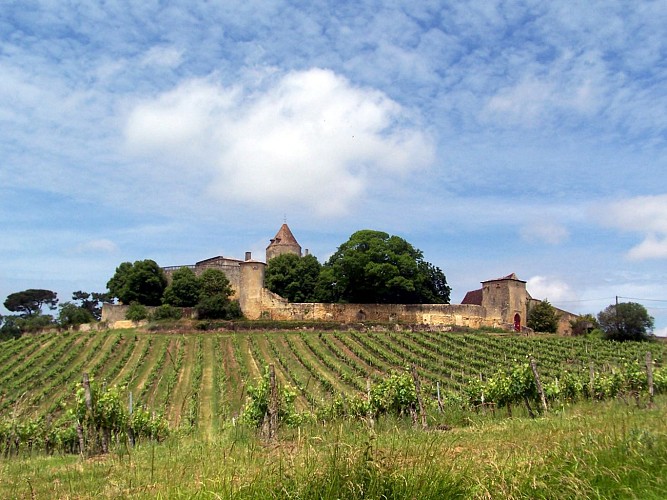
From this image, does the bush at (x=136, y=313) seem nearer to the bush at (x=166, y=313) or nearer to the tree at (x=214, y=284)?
the bush at (x=166, y=313)

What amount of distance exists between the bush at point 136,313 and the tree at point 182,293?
4240 millimetres

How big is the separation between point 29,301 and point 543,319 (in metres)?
66.1

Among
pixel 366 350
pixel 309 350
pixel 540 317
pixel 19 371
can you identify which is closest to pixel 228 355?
pixel 309 350

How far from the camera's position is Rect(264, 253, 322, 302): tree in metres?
54.8

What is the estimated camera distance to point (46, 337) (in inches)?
1647

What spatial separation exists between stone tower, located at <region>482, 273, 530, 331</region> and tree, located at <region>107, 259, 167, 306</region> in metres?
29.7

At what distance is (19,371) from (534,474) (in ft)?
107

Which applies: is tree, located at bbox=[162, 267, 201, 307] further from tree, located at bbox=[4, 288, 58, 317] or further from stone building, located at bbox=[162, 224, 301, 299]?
tree, located at bbox=[4, 288, 58, 317]

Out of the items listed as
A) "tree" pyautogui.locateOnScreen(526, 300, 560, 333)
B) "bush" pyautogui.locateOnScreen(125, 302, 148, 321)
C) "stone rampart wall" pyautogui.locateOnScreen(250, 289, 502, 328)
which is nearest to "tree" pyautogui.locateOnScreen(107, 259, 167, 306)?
"bush" pyautogui.locateOnScreen(125, 302, 148, 321)

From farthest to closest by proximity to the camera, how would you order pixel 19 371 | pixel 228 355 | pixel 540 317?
pixel 540 317 < pixel 228 355 < pixel 19 371

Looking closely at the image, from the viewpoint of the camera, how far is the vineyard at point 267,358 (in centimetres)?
2667

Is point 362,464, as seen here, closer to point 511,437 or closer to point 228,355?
point 511,437

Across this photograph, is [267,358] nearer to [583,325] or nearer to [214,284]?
[214,284]

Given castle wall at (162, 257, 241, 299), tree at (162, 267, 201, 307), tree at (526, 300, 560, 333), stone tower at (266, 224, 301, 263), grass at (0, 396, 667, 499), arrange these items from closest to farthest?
1. grass at (0, 396, 667, 499)
2. tree at (526, 300, 560, 333)
3. tree at (162, 267, 201, 307)
4. castle wall at (162, 257, 241, 299)
5. stone tower at (266, 224, 301, 263)
